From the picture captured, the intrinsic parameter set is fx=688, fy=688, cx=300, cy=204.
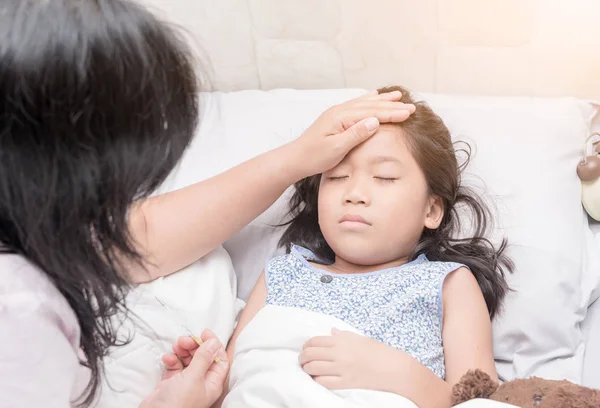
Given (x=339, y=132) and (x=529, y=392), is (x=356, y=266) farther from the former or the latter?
(x=529, y=392)

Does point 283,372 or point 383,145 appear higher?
point 383,145

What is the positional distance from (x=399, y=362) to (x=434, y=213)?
36 cm

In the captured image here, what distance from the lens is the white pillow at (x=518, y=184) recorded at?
120 centimetres

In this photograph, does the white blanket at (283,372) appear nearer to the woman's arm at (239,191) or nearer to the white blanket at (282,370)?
the white blanket at (282,370)

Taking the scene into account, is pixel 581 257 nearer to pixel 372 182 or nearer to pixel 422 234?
pixel 422 234

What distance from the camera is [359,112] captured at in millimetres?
1217

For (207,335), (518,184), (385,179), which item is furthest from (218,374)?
(518,184)

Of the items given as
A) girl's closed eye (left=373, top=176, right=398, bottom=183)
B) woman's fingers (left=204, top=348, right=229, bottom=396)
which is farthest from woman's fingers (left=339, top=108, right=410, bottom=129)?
woman's fingers (left=204, top=348, right=229, bottom=396)

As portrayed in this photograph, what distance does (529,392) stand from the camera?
95 cm

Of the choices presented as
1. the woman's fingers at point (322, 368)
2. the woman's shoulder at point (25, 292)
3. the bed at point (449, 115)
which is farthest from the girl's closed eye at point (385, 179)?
the woman's shoulder at point (25, 292)

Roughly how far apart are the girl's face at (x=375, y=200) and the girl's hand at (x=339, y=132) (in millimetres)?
29

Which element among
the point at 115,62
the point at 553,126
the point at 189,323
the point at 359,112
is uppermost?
the point at 115,62

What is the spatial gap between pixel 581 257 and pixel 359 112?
49cm

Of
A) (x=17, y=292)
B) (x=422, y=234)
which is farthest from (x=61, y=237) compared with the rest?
(x=422, y=234)
